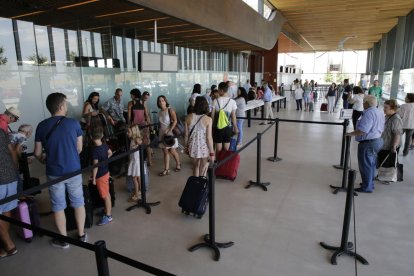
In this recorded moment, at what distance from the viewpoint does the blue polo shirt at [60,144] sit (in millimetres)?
3303

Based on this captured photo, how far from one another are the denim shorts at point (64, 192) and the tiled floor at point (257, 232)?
0.57 meters

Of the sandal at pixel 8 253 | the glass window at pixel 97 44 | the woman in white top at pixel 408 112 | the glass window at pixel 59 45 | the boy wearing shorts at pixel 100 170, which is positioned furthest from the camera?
the glass window at pixel 97 44

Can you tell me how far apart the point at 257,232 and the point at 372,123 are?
267 cm

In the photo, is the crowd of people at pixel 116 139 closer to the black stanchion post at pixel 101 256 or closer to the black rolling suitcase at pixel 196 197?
the black rolling suitcase at pixel 196 197

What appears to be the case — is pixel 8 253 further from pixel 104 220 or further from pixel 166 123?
pixel 166 123

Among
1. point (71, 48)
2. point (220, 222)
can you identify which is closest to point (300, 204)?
point (220, 222)

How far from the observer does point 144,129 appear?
6816mm

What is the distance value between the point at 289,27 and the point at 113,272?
21.9 meters

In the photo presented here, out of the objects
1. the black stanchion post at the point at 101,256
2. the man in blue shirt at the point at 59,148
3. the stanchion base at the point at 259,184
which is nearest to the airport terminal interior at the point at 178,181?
the stanchion base at the point at 259,184

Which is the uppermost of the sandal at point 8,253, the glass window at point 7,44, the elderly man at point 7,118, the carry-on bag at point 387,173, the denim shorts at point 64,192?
the glass window at point 7,44

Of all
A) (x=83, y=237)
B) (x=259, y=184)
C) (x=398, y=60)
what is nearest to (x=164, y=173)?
(x=259, y=184)

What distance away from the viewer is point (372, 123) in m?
4.80

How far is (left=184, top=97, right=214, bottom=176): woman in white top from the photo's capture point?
15.3 feet

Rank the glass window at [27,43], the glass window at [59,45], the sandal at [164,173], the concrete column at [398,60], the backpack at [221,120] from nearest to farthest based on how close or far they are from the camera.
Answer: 1. the glass window at [27,43]
2. the backpack at [221,120]
3. the sandal at [164,173]
4. the glass window at [59,45]
5. the concrete column at [398,60]
